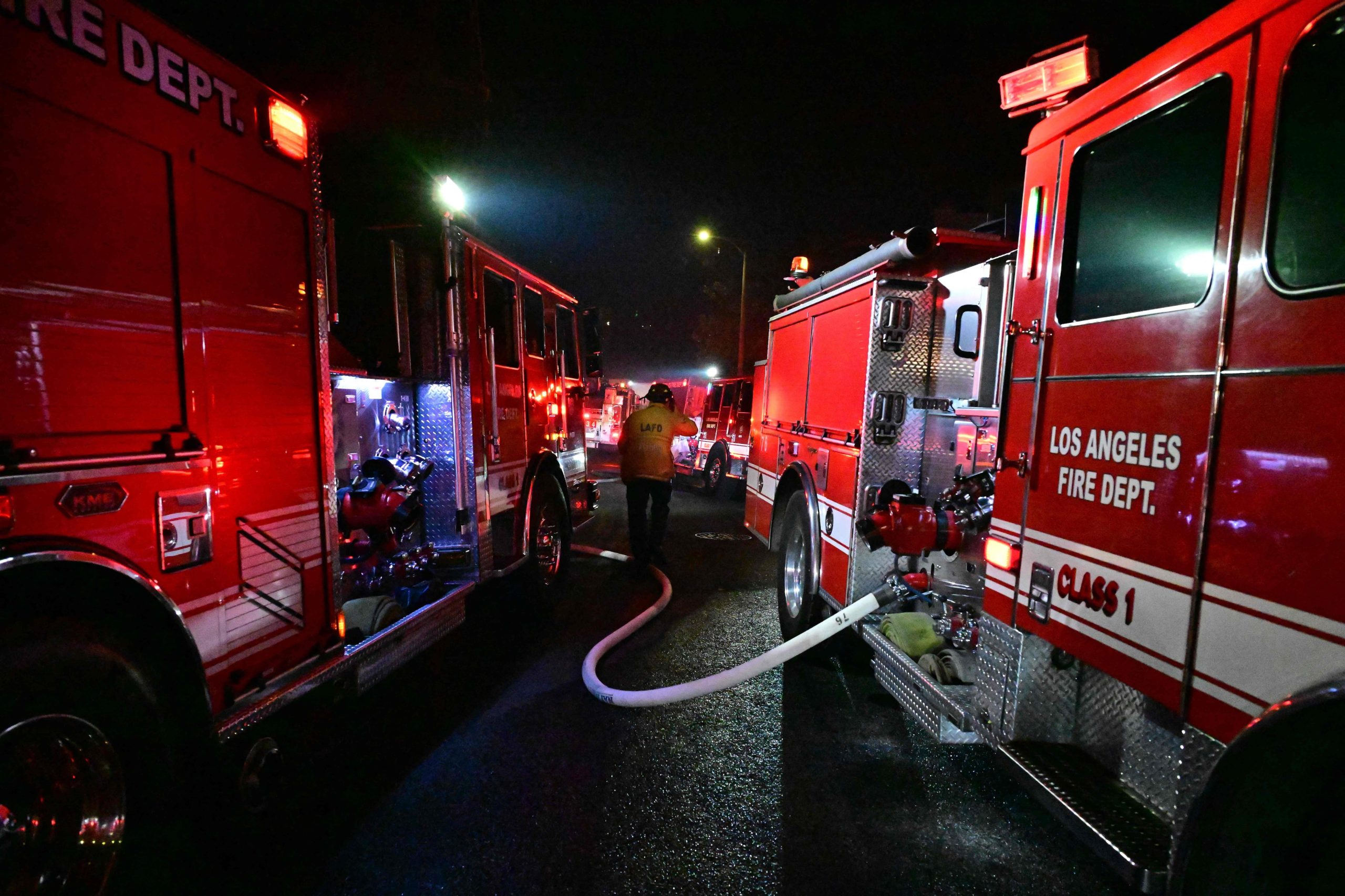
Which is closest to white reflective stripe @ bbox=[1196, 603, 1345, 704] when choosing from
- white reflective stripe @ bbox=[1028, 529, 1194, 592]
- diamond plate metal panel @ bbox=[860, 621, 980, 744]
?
white reflective stripe @ bbox=[1028, 529, 1194, 592]

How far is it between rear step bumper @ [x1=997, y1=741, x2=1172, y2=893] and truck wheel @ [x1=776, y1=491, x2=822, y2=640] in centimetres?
229

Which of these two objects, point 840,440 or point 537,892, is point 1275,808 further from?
point 840,440

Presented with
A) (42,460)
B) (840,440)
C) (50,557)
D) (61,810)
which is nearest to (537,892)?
(61,810)

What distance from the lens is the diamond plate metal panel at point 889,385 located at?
13.2 feet

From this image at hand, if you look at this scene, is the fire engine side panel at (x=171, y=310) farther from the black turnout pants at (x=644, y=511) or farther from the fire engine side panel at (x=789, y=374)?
the black turnout pants at (x=644, y=511)

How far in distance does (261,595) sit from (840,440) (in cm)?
337

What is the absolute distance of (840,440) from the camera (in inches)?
174

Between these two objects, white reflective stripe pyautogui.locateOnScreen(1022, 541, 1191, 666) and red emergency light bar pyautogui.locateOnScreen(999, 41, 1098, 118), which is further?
red emergency light bar pyautogui.locateOnScreen(999, 41, 1098, 118)

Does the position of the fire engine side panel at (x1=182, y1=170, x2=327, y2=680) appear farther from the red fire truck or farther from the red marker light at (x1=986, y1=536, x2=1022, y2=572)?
the red marker light at (x1=986, y1=536, x2=1022, y2=572)

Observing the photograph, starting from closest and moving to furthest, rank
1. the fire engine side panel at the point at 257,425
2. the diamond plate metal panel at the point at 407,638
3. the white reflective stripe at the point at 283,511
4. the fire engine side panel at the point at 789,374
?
the fire engine side panel at the point at 257,425 < the white reflective stripe at the point at 283,511 < the diamond plate metal panel at the point at 407,638 < the fire engine side panel at the point at 789,374

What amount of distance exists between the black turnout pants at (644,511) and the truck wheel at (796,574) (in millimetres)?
1723

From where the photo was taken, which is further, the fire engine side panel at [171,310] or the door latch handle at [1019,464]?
the door latch handle at [1019,464]

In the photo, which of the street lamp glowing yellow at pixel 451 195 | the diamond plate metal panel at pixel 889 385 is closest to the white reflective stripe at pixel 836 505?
the diamond plate metal panel at pixel 889 385

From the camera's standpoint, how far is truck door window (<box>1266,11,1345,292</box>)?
1.55m
